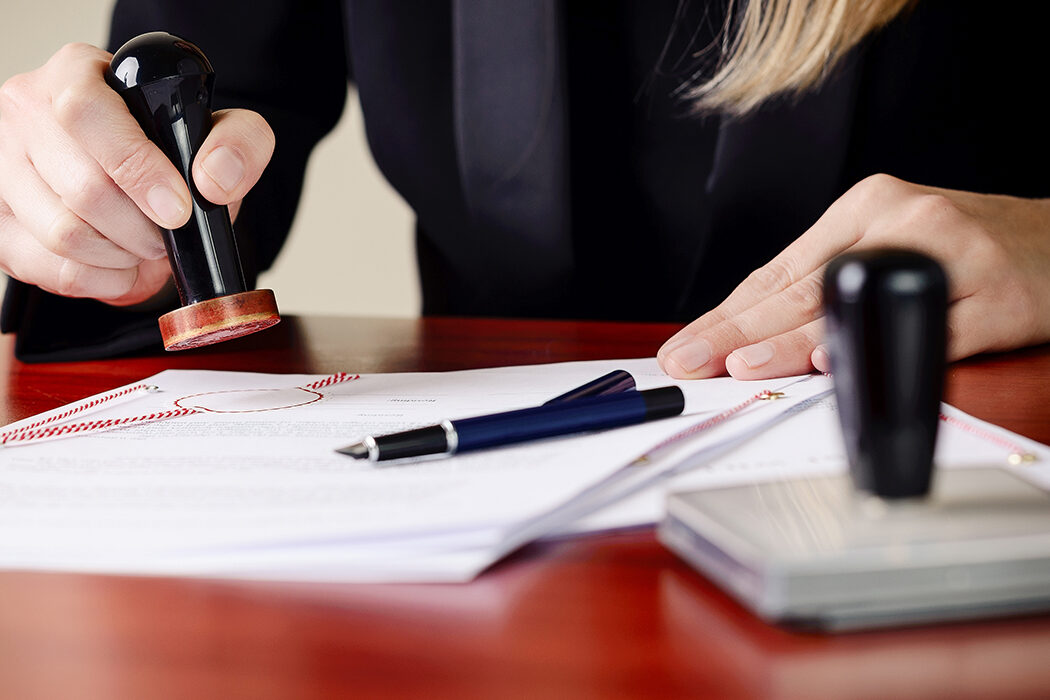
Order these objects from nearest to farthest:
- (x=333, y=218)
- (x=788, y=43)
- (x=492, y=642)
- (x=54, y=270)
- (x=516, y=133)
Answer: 1. (x=492, y=642)
2. (x=54, y=270)
3. (x=788, y=43)
4. (x=516, y=133)
5. (x=333, y=218)

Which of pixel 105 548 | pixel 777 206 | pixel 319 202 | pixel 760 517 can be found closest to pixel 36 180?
pixel 105 548

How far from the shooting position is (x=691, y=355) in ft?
1.58

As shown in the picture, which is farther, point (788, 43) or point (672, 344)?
point (788, 43)

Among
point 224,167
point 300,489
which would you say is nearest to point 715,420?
point 300,489

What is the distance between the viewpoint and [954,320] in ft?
1.74

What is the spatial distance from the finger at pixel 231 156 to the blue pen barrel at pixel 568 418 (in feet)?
0.69

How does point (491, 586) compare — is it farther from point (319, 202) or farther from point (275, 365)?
point (319, 202)

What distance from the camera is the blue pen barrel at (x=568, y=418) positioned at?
34cm

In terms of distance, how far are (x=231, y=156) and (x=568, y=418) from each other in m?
0.23

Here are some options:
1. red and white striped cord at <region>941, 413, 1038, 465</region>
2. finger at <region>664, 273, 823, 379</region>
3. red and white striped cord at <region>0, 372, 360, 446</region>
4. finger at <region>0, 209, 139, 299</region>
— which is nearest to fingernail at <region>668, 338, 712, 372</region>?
finger at <region>664, 273, 823, 379</region>

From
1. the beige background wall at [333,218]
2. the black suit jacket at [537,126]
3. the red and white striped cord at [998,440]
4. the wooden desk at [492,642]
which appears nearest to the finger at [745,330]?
the red and white striped cord at [998,440]

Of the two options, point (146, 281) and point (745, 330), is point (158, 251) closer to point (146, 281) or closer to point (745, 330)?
point (146, 281)

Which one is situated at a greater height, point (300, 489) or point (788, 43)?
point (788, 43)

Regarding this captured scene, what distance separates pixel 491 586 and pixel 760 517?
2.9 inches
